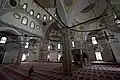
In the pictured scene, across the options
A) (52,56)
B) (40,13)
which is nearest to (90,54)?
(52,56)

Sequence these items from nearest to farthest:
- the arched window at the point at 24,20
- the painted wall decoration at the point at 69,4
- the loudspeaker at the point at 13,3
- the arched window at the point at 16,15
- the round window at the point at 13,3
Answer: the painted wall decoration at the point at 69,4
the loudspeaker at the point at 13,3
the round window at the point at 13,3
the arched window at the point at 16,15
the arched window at the point at 24,20

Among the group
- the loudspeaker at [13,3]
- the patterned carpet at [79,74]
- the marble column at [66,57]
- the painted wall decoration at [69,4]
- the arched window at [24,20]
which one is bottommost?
the patterned carpet at [79,74]

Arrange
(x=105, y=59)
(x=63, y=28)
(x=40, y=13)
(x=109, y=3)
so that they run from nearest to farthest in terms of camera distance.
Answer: (x=63, y=28)
(x=109, y=3)
(x=105, y=59)
(x=40, y=13)

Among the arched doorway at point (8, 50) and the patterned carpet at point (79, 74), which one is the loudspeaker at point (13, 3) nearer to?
the arched doorway at point (8, 50)

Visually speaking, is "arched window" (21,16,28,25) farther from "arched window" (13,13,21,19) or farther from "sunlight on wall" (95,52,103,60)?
"sunlight on wall" (95,52,103,60)

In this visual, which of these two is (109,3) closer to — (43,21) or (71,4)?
(71,4)

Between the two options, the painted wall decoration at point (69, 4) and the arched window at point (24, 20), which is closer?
the painted wall decoration at point (69, 4)

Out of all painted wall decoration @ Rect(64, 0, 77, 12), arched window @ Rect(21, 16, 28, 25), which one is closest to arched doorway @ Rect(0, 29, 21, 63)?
arched window @ Rect(21, 16, 28, 25)

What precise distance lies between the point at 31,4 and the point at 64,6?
14.6 m

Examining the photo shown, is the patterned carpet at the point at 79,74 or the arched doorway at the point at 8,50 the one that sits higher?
the arched doorway at the point at 8,50

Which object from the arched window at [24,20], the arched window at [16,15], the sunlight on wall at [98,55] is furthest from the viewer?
the arched window at [24,20]

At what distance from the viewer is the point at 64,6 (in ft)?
17.1

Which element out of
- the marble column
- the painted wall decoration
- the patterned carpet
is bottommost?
the patterned carpet

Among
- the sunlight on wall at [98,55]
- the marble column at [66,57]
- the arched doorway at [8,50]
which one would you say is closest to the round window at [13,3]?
the arched doorway at [8,50]
